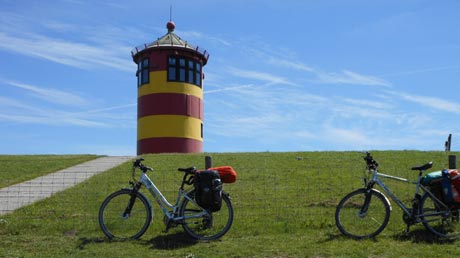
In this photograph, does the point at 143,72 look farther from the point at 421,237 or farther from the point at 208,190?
the point at 421,237

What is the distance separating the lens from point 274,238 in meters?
8.34

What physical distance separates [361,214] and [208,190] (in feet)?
8.82

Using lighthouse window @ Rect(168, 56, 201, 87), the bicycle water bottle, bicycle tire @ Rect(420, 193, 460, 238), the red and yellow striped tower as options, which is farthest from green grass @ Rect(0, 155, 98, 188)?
the bicycle water bottle

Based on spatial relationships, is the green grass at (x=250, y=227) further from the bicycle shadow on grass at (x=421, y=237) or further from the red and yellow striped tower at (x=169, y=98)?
the red and yellow striped tower at (x=169, y=98)

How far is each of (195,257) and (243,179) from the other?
780cm

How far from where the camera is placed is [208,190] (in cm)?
837

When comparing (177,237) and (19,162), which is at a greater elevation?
(19,162)

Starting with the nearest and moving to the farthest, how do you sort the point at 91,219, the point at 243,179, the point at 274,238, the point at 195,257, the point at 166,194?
the point at 195,257 → the point at 274,238 → the point at 91,219 → the point at 166,194 → the point at 243,179

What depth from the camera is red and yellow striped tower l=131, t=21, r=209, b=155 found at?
91.2 feet

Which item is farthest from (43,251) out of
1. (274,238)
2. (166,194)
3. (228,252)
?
(166,194)

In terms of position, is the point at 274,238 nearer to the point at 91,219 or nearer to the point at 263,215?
the point at 263,215

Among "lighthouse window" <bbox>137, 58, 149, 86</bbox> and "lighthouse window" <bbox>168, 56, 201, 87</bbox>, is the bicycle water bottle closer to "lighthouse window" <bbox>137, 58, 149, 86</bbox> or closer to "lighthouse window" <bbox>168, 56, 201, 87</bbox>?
"lighthouse window" <bbox>168, 56, 201, 87</bbox>

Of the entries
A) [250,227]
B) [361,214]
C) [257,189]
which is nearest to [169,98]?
[257,189]

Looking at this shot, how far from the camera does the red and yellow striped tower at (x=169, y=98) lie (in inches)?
1094
